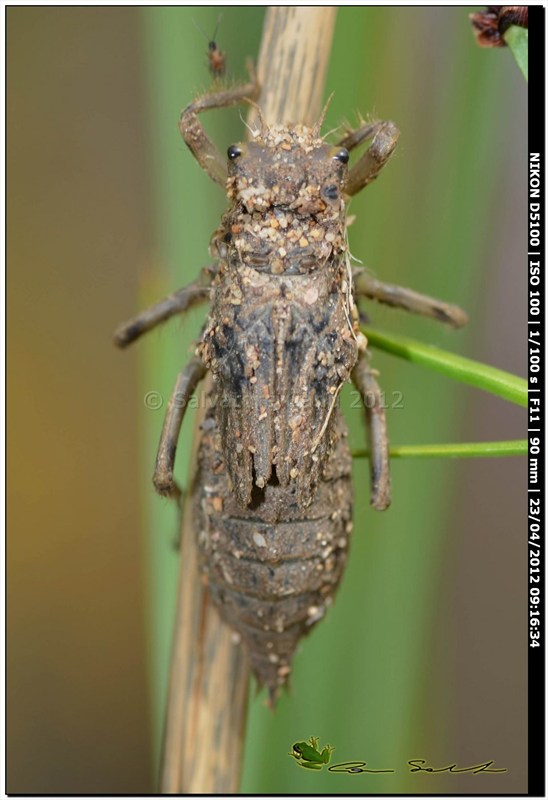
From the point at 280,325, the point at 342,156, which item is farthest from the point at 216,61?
the point at 280,325

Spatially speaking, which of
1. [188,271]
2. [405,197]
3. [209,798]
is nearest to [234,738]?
[209,798]

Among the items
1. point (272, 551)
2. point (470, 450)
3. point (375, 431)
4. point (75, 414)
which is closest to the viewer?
point (470, 450)

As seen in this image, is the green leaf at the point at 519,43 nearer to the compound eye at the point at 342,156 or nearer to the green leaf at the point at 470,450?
the compound eye at the point at 342,156

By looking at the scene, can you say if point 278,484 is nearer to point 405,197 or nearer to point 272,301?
point 272,301
